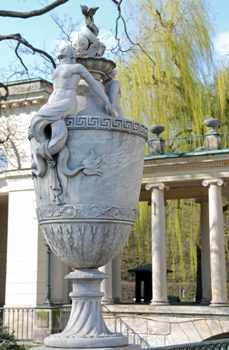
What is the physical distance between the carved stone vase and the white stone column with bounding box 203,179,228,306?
12915 millimetres

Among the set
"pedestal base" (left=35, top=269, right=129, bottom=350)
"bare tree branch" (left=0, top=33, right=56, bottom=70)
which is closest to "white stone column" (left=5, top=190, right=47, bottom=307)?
"bare tree branch" (left=0, top=33, right=56, bottom=70)

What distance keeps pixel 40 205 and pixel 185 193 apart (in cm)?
1717

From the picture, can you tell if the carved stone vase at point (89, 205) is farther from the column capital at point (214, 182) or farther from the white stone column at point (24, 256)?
the white stone column at point (24, 256)

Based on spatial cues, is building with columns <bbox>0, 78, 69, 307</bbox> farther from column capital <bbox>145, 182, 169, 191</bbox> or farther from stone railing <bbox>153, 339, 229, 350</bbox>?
stone railing <bbox>153, 339, 229, 350</bbox>

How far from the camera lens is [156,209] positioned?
20.0 meters

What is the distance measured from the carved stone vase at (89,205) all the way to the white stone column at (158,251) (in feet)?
44.2

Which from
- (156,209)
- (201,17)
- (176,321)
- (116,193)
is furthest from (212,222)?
(116,193)

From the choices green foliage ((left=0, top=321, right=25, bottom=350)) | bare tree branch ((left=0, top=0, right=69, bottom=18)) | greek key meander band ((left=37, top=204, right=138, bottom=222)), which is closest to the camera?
greek key meander band ((left=37, top=204, right=138, bottom=222))

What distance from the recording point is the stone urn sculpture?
19.7 feet

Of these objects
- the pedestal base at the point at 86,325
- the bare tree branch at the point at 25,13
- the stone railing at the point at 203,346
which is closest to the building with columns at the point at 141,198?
the bare tree branch at the point at 25,13

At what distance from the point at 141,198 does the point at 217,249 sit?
577 cm

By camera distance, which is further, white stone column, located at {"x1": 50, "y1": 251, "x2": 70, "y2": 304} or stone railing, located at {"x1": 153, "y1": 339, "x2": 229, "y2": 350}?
white stone column, located at {"x1": 50, "y1": 251, "x2": 70, "y2": 304}

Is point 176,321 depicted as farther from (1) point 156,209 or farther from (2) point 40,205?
(2) point 40,205

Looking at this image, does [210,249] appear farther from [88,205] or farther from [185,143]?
[88,205]
